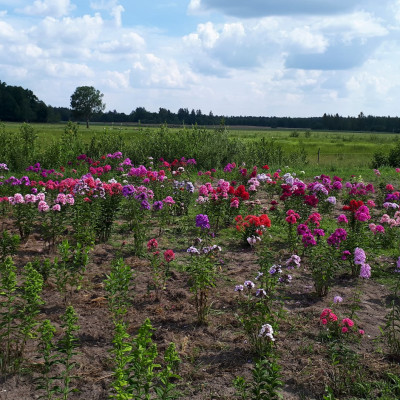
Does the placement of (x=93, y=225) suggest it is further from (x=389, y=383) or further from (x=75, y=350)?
(x=389, y=383)

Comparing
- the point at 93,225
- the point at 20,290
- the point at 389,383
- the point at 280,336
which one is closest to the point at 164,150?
the point at 93,225

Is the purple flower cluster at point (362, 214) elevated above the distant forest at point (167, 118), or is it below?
below

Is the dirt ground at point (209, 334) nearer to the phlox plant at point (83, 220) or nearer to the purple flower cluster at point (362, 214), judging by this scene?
the phlox plant at point (83, 220)

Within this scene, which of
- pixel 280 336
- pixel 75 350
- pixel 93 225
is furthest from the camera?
pixel 93 225

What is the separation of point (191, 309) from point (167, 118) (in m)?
104

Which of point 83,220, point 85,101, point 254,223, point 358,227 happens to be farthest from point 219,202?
point 85,101

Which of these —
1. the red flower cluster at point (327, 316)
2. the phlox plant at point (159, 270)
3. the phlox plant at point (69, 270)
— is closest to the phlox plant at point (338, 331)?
the red flower cluster at point (327, 316)

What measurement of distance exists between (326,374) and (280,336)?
77 centimetres

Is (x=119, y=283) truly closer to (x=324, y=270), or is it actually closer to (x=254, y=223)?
(x=324, y=270)

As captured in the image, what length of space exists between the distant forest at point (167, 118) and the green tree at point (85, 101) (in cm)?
376

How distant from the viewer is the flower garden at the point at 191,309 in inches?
145

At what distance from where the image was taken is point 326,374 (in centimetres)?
392

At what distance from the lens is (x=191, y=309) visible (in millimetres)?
5199

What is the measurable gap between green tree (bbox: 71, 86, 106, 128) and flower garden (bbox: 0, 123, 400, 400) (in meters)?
89.8
